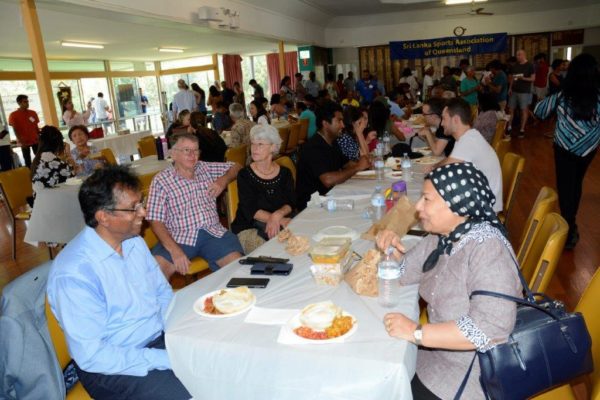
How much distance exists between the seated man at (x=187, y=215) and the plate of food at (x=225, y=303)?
1.11 m

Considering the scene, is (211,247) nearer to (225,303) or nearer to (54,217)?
(225,303)

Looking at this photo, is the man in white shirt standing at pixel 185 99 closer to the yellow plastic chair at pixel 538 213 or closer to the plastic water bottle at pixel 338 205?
the plastic water bottle at pixel 338 205

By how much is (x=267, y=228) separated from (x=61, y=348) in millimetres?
1458

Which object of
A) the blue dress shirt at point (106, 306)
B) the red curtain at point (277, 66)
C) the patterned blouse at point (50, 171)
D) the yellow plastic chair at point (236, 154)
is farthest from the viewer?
the red curtain at point (277, 66)

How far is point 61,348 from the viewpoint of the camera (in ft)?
5.54

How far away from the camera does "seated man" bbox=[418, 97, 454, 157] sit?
465 centimetres

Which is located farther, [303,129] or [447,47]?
[447,47]

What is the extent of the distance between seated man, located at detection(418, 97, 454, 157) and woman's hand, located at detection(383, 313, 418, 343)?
139 inches

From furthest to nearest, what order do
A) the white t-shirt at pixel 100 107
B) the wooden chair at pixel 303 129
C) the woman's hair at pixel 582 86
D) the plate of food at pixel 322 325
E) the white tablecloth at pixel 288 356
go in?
the white t-shirt at pixel 100 107, the wooden chair at pixel 303 129, the woman's hair at pixel 582 86, the plate of food at pixel 322 325, the white tablecloth at pixel 288 356

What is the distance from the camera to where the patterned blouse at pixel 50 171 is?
403cm

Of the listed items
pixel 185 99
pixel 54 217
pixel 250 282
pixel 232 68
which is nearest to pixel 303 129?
pixel 185 99

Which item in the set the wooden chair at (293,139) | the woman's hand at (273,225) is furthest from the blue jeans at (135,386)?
the wooden chair at (293,139)

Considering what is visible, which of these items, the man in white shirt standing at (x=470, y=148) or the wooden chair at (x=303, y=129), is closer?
the man in white shirt standing at (x=470, y=148)

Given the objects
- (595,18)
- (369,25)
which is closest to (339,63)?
(369,25)
